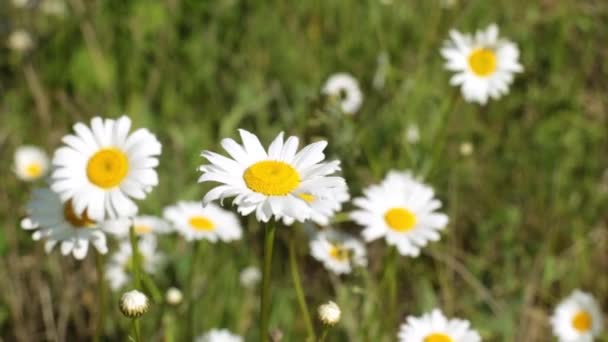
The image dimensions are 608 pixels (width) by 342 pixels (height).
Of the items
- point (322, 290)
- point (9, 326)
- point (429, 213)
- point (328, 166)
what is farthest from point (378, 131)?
point (328, 166)

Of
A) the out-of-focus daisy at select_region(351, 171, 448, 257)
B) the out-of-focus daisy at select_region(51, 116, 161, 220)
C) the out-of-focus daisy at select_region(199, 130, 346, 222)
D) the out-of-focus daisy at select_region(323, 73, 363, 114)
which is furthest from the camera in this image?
the out-of-focus daisy at select_region(323, 73, 363, 114)

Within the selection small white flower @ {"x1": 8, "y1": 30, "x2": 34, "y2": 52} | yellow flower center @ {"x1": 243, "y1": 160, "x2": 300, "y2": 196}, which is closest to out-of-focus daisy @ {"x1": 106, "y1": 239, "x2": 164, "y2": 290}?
yellow flower center @ {"x1": 243, "y1": 160, "x2": 300, "y2": 196}

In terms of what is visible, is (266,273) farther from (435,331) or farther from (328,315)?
(435,331)

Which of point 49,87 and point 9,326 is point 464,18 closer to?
point 49,87

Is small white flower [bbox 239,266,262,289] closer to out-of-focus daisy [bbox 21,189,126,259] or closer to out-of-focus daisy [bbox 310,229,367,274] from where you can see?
out-of-focus daisy [bbox 310,229,367,274]

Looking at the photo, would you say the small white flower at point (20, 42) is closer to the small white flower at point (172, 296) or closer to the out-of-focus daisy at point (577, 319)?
the small white flower at point (172, 296)

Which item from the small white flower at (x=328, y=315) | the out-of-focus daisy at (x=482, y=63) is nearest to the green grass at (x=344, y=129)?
the out-of-focus daisy at (x=482, y=63)
